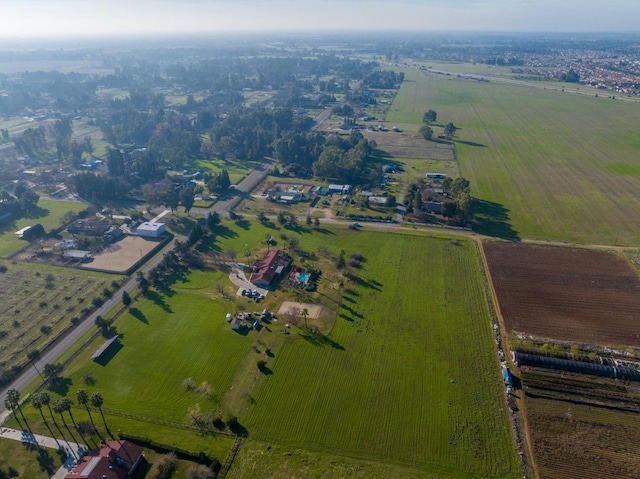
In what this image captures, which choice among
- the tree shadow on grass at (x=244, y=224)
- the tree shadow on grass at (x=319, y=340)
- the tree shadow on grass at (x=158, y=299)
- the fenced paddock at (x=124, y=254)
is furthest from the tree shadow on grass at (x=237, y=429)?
the tree shadow on grass at (x=244, y=224)

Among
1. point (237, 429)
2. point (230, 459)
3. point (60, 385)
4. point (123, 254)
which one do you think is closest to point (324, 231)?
point (123, 254)

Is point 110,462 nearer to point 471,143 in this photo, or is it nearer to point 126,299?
point 126,299

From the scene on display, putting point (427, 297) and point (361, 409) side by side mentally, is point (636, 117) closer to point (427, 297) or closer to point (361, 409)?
point (427, 297)

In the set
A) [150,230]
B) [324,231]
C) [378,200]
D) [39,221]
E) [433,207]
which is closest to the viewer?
[150,230]

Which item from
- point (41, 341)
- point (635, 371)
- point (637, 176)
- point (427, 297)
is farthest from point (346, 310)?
point (637, 176)

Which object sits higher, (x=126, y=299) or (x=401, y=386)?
(x=401, y=386)

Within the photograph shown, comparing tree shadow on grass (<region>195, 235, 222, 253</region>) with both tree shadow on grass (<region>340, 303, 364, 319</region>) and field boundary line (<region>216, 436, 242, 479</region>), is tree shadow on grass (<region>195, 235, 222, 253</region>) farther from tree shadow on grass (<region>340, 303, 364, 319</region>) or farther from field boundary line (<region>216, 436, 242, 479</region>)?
field boundary line (<region>216, 436, 242, 479</region>)

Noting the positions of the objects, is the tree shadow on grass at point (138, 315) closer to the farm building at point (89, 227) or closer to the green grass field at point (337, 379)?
the green grass field at point (337, 379)
